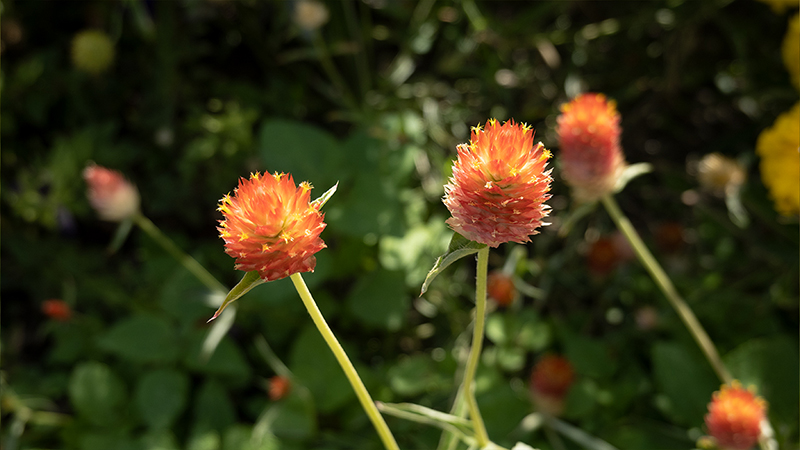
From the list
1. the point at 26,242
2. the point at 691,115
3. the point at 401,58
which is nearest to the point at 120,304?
the point at 26,242

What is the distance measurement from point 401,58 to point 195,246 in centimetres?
83

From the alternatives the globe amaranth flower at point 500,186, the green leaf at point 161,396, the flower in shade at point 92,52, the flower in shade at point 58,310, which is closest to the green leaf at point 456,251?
the globe amaranth flower at point 500,186

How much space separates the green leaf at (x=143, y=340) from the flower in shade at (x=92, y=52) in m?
0.77

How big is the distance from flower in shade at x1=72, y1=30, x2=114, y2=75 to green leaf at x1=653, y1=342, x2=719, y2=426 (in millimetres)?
1633

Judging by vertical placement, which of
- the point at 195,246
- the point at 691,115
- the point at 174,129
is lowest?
the point at 195,246

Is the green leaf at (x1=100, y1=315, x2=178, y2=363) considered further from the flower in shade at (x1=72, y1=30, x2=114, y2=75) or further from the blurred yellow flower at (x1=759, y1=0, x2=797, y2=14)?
the blurred yellow flower at (x1=759, y1=0, x2=797, y2=14)

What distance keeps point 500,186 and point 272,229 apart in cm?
22

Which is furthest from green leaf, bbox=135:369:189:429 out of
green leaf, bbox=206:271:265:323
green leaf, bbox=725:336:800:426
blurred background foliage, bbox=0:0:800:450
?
green leaf, bbox=725:336:800:426

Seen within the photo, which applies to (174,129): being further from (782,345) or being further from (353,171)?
(782,345)

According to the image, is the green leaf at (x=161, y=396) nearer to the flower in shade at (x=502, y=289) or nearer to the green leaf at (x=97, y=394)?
the green leaf at (x=97, y=394)

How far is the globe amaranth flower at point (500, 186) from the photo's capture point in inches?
20.4

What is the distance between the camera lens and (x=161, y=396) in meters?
1.26

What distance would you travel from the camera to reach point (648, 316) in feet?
4.16

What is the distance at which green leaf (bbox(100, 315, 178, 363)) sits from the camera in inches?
51.0
